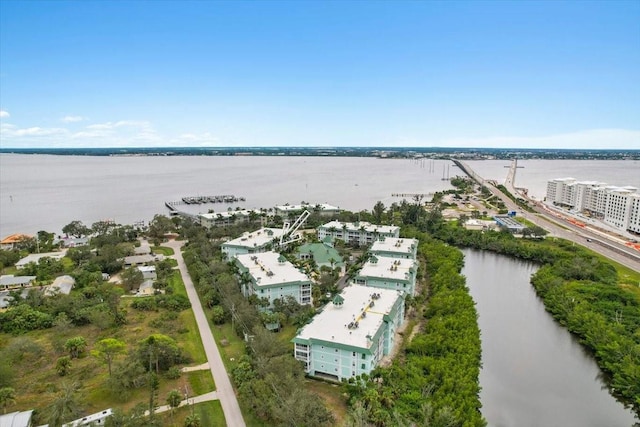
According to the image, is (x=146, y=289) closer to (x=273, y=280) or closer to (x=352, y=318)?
(x=273, y=280)

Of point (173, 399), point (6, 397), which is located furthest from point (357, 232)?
point (6, 397)

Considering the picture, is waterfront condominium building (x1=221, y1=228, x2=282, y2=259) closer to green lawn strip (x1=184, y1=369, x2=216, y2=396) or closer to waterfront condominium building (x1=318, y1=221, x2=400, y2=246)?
waterfront condominium building (x1=318, y1=221, x2=400, y2=246)

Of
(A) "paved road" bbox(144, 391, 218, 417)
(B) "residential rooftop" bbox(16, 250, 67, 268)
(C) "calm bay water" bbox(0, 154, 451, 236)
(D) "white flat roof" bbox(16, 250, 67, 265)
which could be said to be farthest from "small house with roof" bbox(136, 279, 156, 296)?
(C) "calm bay water" bbox(0, 154, 451, 236)

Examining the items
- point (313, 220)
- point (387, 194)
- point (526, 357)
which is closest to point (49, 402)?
point (526, 357)

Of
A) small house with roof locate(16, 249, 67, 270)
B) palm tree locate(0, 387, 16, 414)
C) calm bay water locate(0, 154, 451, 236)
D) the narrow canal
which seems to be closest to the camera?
palm tree locate(0, 387, 16, 414)

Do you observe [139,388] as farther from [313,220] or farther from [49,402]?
[313,220]

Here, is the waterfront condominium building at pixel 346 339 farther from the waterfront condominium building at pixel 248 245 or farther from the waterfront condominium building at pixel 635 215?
the waterfront condominium building at pixel 635 215
